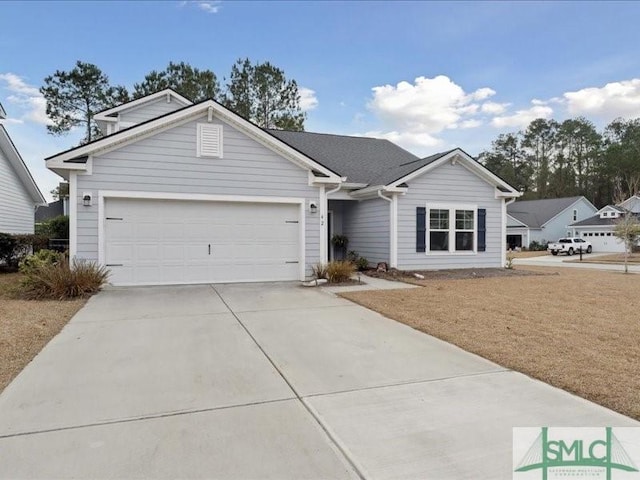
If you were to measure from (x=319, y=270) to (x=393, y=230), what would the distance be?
330cm

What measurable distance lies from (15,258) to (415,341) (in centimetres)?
1425

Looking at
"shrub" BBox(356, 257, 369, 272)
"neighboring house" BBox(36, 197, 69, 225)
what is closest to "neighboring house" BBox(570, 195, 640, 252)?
"shrub" BBox(356, 257, 369, 272)

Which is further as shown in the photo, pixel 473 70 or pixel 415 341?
pixel 473 70

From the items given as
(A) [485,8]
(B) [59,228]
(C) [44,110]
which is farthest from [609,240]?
(C) [44,110]

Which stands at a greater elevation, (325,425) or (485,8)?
(485,8)

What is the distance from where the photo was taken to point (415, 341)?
5.63m

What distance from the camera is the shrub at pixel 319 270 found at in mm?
11297

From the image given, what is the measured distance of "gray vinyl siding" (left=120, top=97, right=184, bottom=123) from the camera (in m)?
15.4

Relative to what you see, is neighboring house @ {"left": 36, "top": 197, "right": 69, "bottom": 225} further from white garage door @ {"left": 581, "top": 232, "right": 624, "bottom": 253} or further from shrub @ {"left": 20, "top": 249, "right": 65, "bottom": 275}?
white garage door @ {"left": 581, "top": 232, "right": 624, "bottom": 253}

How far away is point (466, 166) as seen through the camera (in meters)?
14.2

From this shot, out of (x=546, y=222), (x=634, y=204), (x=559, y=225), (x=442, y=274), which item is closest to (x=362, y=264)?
(x=442, y=274)

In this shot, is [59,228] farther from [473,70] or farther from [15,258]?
[473,70]

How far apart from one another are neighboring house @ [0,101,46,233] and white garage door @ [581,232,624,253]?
42.3 meters

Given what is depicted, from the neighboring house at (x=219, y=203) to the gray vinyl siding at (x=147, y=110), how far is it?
453cm
